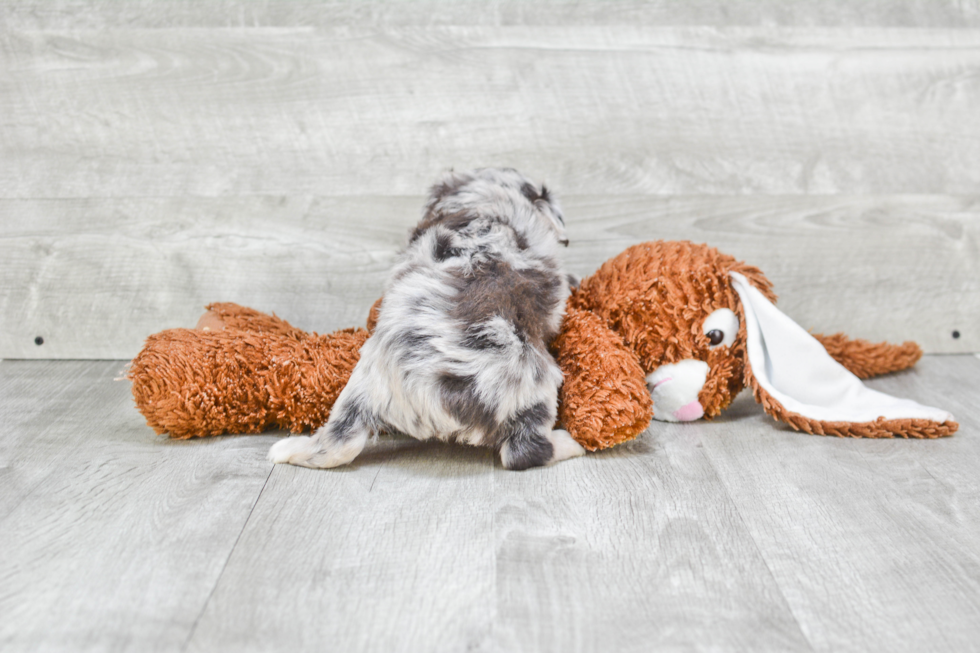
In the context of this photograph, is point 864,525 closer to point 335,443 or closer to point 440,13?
point 335,443

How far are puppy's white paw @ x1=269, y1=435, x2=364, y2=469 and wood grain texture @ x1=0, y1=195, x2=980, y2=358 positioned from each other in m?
0.66

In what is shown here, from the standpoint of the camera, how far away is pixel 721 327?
1642 mm

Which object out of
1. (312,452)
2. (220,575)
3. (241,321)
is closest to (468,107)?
(241,321)

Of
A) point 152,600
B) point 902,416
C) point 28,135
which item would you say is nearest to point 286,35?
point 28,135

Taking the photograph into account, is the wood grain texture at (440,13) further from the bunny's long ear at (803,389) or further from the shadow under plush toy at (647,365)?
the bunny's long ear at (803,389)

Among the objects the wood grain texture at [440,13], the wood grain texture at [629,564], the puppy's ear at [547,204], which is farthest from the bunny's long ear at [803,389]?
the wood grain texture at [440,13]

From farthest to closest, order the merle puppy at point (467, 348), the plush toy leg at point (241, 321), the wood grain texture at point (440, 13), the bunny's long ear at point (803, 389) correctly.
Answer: the wood grain texture at point (440, 13)
the plush toy leg at point (241, 321)
the bunny's long ear at point (803, 389)
the merle puppy at point (467, 348)

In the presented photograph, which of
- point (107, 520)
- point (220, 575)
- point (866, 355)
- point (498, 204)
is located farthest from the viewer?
point (866, 355)

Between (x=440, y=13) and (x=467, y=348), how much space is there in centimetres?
104

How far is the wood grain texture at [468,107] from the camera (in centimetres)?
196

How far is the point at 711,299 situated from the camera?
1.64 meters

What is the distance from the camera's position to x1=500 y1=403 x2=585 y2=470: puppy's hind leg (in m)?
1.42

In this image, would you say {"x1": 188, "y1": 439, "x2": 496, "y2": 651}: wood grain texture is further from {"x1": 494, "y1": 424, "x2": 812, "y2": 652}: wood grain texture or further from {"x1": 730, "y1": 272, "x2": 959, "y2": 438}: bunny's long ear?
{"x1": 730, "y1": 272, "x2": 959, "y2": 438}: bunny's long ear

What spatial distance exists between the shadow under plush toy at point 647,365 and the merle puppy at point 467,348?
125 millimetres
